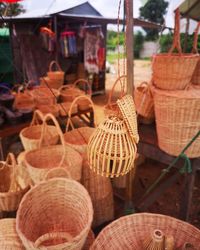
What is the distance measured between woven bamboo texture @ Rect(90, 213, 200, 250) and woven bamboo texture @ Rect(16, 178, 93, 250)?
0.17 meters

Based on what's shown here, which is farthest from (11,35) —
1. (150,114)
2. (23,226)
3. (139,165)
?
(23,226)

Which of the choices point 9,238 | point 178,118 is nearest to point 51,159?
point 9,238

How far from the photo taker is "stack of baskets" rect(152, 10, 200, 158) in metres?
1.43

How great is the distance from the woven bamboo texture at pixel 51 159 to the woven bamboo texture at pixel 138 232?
0.56m

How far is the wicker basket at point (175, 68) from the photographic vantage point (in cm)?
148

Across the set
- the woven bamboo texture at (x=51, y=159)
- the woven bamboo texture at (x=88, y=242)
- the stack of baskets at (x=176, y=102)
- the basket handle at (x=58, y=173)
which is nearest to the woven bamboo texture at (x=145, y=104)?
the stack of baskets at (x=176, y=102)

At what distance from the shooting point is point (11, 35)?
19.7ft

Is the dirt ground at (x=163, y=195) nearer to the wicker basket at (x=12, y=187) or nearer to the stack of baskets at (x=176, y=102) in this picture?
the stack of baskets at (x=176, y=102)

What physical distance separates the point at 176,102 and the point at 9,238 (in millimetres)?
1271

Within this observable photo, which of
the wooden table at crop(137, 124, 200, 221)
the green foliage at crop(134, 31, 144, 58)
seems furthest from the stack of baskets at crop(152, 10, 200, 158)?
the green foliage at crop(134, 31, 144, 58)

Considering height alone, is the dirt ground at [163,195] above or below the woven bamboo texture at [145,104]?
below

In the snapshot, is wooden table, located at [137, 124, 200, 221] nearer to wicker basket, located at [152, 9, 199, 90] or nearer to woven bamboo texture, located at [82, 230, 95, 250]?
wicker basket, located at [152, 9, 199, 90]

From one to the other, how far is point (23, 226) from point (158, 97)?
3.68 ft

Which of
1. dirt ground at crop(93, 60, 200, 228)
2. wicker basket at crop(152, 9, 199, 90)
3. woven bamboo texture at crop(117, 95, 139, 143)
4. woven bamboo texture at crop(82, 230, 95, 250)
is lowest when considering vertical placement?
dirt ground at crop(93, 60, 200, 228)
